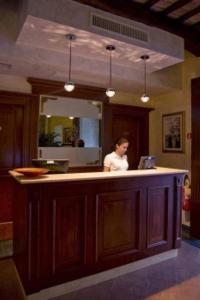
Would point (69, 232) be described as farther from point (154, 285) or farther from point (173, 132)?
point (173, 132)

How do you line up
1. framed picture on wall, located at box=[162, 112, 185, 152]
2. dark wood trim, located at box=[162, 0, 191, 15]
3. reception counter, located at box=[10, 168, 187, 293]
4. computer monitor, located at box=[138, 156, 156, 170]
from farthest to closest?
1. framed picture on wall, located at box=[162, 112, 185, 152]
2. computer monitor, located at box=[138, 156, 156, 170]
3. dark wood trim, located at box=[162, 0, 191, 15]
4. reception counter, located at box=[10, 168, 187, 293]

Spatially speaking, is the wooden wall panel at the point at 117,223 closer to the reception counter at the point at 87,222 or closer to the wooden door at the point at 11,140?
the reception counter at the point at 87,222

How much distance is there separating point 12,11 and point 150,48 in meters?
1.78

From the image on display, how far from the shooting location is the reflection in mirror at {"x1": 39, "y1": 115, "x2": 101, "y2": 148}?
414 centimetres

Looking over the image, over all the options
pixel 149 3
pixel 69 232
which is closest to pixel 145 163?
pixel 69 232

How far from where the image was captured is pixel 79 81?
4.14 meters

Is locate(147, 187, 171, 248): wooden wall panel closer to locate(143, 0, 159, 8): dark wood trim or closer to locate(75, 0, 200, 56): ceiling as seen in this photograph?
locate(75, 0, 200, 56): ceiling

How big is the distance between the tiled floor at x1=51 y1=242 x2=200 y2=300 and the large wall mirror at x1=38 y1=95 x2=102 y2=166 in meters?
2.29

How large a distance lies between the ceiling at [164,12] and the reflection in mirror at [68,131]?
197 cm

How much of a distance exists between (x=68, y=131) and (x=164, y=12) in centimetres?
243

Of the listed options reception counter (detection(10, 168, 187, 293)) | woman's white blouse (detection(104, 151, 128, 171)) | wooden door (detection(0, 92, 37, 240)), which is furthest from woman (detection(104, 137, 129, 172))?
wooden door (detection(0, 92, 37, 240))

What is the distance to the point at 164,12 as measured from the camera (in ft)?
11.1

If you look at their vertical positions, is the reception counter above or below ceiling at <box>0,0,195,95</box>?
below

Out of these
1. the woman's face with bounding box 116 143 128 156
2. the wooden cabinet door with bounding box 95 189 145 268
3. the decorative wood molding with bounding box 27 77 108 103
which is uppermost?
the decorative wood molding with bounding box 27 77 108 103
